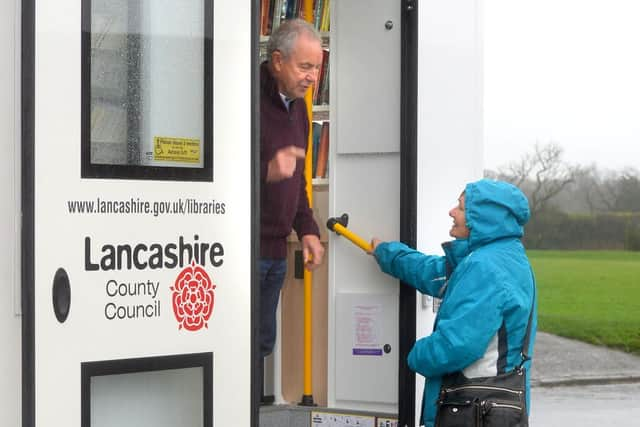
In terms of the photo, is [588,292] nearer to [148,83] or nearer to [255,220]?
[255,220]

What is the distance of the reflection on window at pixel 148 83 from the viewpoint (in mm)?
2711

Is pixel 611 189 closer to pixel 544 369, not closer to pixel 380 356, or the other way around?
pixel 544 369

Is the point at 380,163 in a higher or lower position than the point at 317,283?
higher

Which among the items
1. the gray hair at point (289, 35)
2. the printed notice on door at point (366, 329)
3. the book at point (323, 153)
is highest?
the gray hair at point (289, 35)

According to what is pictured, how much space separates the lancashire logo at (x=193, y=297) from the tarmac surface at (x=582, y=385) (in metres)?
7.57

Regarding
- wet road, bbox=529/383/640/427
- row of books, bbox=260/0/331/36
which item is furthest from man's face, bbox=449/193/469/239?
wet road, bbox=529/383/640/427

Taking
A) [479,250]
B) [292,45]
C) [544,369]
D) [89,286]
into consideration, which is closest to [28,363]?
[89,286]

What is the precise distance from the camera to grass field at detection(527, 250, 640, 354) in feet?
56.0

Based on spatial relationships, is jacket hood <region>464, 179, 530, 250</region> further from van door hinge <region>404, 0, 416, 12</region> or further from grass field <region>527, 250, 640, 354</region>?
grass field <region>527, 250, 640, 354</region>

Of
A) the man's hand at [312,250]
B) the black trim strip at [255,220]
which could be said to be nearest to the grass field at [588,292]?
the man's hand at [312,250]

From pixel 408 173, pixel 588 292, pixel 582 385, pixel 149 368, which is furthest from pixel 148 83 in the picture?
pixel 588 292

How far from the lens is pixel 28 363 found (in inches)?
101

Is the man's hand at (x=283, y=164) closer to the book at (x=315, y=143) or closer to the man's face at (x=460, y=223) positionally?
the book at (x=315, y=143)

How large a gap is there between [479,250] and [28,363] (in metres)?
1.65
